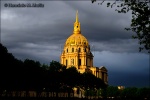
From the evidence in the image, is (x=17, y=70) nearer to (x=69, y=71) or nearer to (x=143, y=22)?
(x=69, y=71)

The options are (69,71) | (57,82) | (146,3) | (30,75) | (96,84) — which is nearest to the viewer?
(146,3)

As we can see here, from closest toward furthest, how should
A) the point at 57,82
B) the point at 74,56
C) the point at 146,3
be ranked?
the point at 146,3, the point at 57,82, the point at 74,56

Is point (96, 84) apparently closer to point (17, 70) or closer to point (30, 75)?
point (30, 75)

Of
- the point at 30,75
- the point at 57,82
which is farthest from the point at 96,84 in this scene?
the point at 30,75

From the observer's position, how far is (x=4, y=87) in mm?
78625

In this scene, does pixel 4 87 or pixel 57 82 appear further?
pixel 57 82

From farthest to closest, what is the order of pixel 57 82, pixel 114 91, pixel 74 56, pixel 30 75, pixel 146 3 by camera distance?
pixel 74 56 < pixel 114 91 < pixel 57 82 < pixel 30 75 < pixel 146 3

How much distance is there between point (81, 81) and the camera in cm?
12688

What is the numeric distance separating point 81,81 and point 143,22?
348ft

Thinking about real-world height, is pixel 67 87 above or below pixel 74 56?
below

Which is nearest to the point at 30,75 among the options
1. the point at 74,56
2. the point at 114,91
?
the point at 114,91

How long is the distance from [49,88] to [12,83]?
103 ft

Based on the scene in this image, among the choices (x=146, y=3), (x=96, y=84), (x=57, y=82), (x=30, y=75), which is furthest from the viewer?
(x=96, y=84)

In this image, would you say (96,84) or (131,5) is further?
(96,84)
